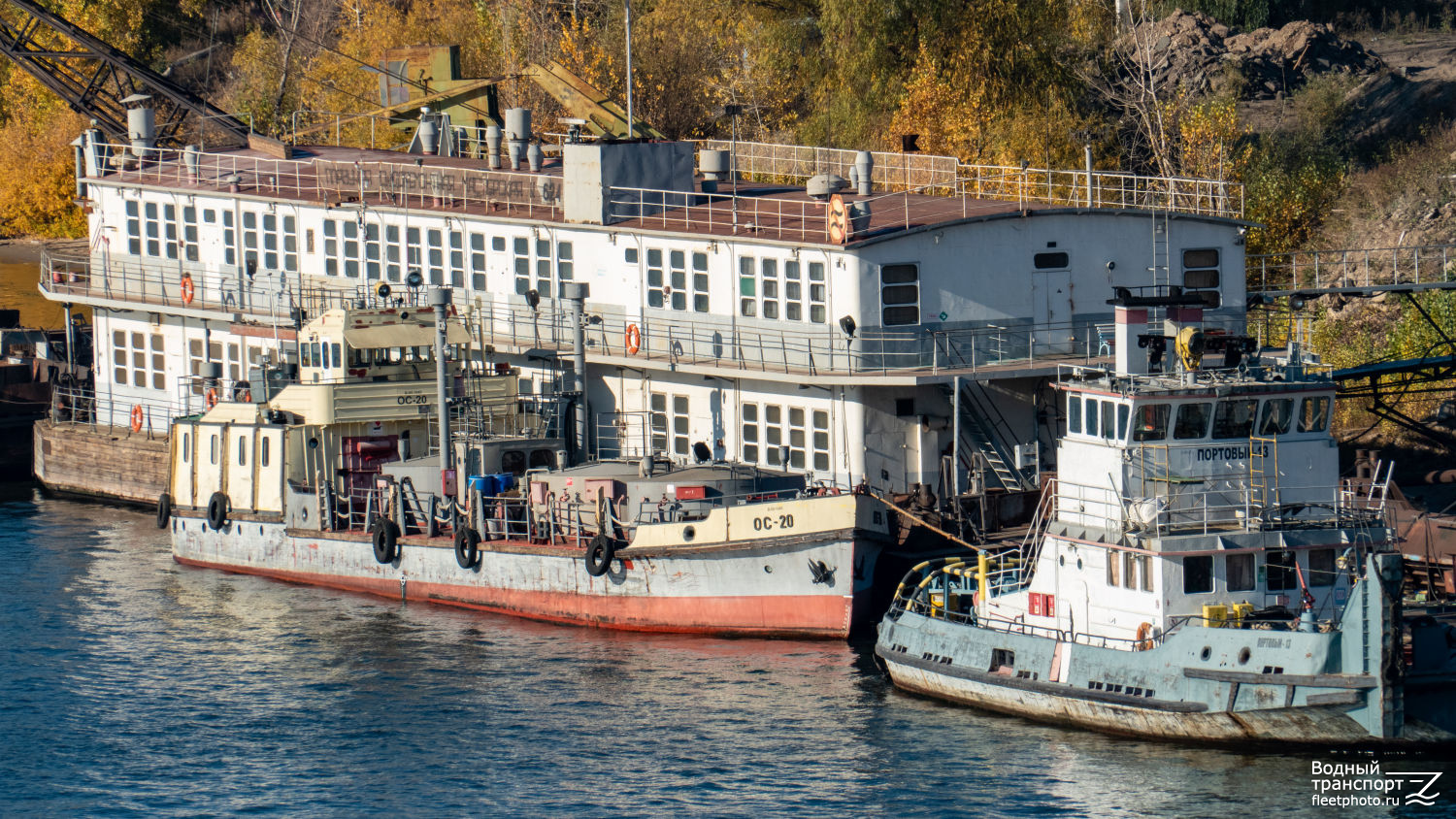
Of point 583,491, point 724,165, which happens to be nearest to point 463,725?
point 583,491

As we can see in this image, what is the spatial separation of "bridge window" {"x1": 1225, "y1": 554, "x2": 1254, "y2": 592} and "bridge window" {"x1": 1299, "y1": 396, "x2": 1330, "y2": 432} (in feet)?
8.30

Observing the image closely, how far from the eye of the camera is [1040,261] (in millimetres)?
42594

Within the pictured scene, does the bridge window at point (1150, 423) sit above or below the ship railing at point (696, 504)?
above

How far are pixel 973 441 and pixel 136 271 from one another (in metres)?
27.0

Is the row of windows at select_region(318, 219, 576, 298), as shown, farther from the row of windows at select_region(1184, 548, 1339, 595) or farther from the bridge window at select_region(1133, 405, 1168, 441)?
the row of windows at select_region(1184, 548, 1339, 595)

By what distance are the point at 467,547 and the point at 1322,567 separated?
1752cm

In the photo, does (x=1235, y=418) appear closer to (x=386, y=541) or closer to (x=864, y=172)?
(x=864, y=172)

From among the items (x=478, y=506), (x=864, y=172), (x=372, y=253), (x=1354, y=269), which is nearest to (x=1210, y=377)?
(x=478, y=506)

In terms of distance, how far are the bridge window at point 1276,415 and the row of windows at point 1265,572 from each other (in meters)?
2.02

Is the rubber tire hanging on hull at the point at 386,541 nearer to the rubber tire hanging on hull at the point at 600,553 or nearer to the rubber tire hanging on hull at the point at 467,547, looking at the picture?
the rubber tire hanging on hull at the point at 467,547

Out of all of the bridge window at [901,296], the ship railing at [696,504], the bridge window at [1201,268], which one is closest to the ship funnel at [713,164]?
the bridge window at [901,296]

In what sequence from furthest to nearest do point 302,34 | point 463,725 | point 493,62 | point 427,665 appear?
point 302,34
point 493,62
point 427,665
point 463,725

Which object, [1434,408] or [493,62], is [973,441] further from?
[493,62]

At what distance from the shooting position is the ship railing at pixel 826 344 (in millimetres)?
41312
